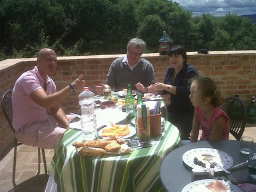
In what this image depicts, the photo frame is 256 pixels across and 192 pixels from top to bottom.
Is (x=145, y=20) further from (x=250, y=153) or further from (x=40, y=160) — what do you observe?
(x=250, y=153)

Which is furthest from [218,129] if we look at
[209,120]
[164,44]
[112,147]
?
[164,44]

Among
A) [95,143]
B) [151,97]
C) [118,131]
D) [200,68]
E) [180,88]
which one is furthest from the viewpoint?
[200,68]

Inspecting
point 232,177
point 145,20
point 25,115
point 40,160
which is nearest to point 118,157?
point 232,177

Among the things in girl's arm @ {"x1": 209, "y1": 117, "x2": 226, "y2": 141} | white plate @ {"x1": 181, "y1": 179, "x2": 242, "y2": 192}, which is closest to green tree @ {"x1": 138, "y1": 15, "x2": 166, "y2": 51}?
girl's arm @ {"x1": 209, "y1": 117, "x2": 226, "y2": 141}

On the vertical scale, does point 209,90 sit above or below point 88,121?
above

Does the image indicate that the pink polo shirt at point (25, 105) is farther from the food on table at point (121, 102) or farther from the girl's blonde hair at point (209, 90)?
the girl's blonde hair at point (209, 90)

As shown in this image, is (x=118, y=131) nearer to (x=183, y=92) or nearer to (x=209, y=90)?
(x=209, y=90)

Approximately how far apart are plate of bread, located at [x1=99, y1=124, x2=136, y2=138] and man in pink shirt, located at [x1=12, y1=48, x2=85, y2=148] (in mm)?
703

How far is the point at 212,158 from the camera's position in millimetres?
2010

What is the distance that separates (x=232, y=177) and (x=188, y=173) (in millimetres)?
232

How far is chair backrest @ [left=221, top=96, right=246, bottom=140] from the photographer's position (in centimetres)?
288

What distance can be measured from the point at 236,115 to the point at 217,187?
145 centimetres

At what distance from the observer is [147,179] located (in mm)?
2211

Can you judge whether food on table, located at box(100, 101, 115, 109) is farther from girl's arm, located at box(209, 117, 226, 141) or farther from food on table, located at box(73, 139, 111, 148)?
girl's arm, located at box(209, 117, 226, 141)
